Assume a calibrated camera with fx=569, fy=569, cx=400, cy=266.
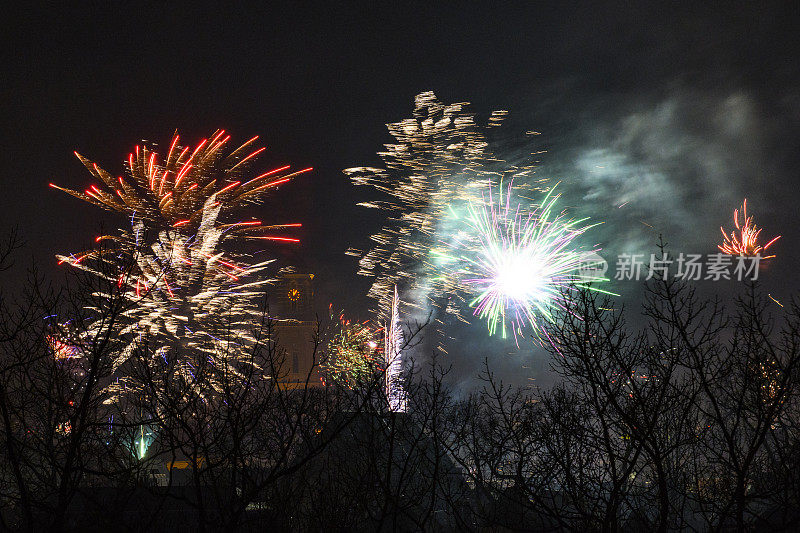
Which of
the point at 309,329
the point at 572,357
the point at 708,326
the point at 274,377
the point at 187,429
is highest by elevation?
the point at 309,329

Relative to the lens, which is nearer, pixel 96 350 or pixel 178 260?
pixel 96 350

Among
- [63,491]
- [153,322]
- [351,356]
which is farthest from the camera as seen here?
[351,356]

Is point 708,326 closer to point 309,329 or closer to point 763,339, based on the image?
point 763,339

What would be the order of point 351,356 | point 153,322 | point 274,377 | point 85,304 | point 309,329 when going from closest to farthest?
point 274,377 < point 85,304 < point 153,322 < point 351,356 < point 309,329

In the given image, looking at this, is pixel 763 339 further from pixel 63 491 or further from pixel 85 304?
pixel 85 304

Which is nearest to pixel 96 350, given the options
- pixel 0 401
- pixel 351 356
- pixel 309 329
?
pixel 0 401

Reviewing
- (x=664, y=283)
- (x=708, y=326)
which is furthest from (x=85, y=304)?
(x=708, y=326)

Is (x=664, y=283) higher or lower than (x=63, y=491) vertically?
higher

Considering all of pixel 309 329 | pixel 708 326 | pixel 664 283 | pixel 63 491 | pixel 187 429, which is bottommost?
pixel 63 491

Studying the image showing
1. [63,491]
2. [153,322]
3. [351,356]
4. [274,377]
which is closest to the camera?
[63,491]
